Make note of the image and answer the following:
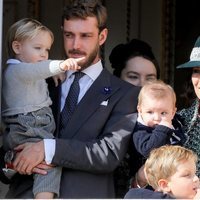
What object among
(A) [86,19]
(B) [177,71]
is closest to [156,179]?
(A) [86,19]

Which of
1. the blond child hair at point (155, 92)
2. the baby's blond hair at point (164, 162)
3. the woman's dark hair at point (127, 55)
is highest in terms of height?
the woman's dark hair at point (127, 55)

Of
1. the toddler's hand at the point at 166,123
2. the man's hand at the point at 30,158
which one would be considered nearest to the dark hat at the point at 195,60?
the toddler's hand at the point at 166,123

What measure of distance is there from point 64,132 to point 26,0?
2810 millimetres

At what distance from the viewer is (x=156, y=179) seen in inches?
127

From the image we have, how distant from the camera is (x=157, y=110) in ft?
11.6

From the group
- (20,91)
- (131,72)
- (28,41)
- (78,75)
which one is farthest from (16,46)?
(131,72)

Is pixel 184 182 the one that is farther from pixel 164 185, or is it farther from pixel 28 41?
pixel 28 41

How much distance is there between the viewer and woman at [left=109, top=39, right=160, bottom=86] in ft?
13.2

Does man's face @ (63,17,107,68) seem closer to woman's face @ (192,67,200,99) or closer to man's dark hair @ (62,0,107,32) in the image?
man's dark hair @ (62,0,107,32)

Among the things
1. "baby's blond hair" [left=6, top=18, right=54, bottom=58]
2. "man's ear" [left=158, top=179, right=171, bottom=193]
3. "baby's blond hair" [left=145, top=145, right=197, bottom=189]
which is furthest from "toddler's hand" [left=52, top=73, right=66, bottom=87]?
"man's ear" [left=158, top=179, right=171, bottom=193]

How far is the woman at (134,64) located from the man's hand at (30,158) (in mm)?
740

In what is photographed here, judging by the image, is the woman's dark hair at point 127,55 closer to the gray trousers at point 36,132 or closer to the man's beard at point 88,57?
the man's beard at point 88,57

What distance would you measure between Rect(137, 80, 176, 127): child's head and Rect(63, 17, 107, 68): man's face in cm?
32

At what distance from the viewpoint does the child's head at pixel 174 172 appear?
318cm
